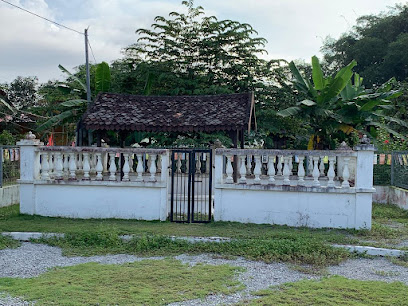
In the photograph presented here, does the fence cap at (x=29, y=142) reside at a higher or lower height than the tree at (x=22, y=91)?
lower

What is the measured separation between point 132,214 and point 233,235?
8.45 ft

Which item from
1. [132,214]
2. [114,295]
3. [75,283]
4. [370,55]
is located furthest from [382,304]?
[370,55]

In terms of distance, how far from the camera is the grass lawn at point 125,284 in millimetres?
4719

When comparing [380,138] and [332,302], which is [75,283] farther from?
[380,138]

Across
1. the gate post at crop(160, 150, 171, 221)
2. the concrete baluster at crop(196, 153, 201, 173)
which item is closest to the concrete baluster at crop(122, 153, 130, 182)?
the gate post at crop(160, 150, 171, 221)

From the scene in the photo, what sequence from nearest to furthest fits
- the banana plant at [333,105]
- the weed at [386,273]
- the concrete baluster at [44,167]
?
the weed at [386,273] < the concrete baluster at [44,167] < the banana plant at [333,105]

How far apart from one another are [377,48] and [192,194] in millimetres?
24296

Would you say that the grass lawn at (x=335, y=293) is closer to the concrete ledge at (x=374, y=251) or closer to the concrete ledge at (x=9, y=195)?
the concrete ledge at (x=374, y=251)

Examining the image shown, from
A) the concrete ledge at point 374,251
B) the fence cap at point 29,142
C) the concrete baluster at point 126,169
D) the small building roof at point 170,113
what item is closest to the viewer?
the concrete ledge at point 374,251

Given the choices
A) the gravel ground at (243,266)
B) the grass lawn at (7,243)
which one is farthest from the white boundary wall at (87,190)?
the gravel ground at (243,266)

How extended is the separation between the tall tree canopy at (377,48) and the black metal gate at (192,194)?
64.0 feet

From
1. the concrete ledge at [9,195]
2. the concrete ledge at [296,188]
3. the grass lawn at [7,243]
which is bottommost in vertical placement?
the grass lawn at [7,243]

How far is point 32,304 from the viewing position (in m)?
4.51

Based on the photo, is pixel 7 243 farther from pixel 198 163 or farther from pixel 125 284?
pixel 198 163
